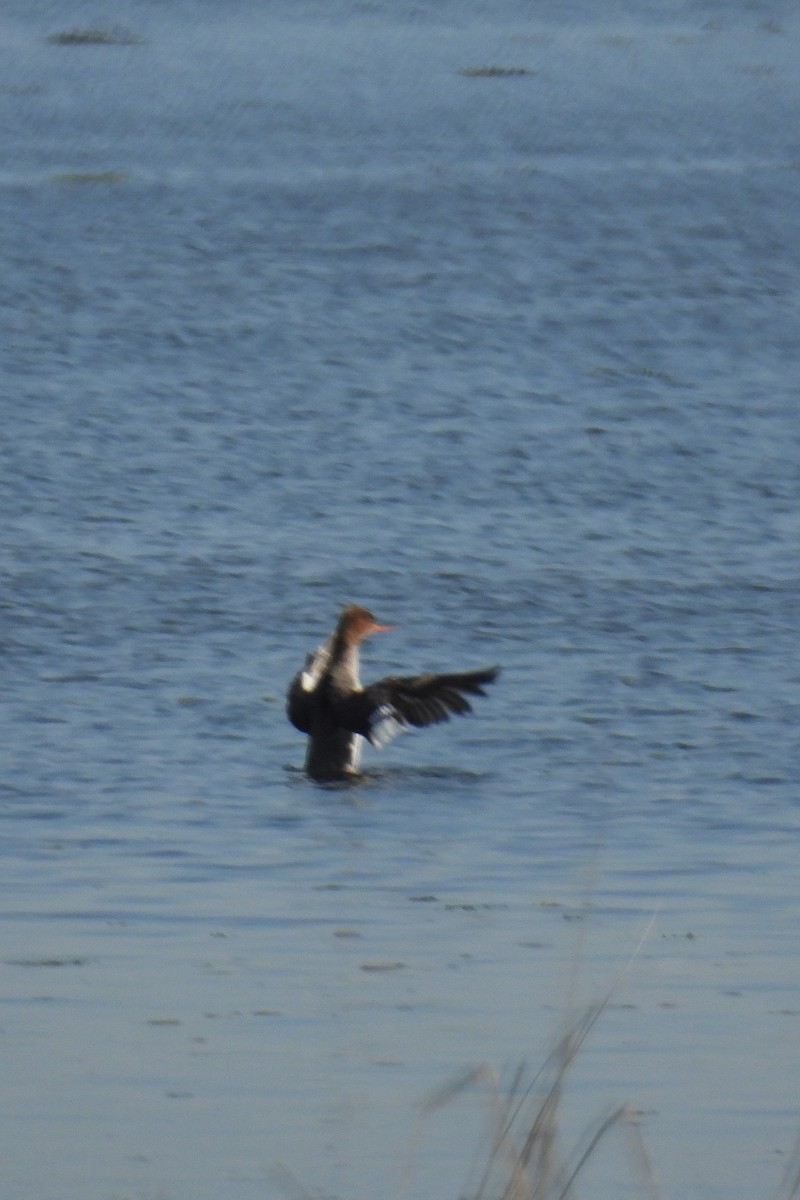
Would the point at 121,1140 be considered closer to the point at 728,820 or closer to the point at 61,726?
the point at 728,820

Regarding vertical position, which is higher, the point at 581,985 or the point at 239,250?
the point at 581,985

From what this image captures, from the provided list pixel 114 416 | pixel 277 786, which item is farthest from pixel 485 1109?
pixel 114 416

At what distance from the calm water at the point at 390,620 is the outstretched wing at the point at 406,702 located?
221mm

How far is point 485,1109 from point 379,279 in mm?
18918

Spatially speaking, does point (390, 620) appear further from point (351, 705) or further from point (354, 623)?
point (351, 705)

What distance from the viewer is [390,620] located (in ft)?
44.9

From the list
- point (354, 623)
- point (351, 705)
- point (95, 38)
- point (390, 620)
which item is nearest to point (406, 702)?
point (351, 705)

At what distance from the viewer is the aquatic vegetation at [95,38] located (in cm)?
3494

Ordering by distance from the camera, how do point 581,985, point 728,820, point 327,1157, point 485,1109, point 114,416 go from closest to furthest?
1. point 327,1157
2. point 485,1109
3. point 581,985
4. point 728,820
5. point 114,416

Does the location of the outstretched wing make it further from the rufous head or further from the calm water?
the rufous head

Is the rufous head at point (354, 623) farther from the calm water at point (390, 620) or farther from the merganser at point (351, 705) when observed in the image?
the calm water at point (390, 620)

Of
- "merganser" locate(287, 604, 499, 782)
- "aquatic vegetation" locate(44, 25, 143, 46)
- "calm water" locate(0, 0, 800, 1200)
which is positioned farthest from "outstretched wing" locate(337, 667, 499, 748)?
"aquatic vegetation" locate(44, 25, 143, 46)

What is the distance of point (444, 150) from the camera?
32062 mm

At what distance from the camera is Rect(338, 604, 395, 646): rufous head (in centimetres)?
1180
